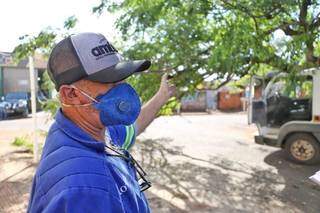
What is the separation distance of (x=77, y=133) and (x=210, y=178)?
6.42 m

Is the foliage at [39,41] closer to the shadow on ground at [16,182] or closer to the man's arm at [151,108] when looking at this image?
the shadow on ground at [16,182]

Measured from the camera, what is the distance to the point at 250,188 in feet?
23.3

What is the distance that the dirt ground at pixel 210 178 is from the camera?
6141 mm

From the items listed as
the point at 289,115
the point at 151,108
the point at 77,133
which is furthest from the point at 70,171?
the point at 289,115

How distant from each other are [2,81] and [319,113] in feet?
93.9

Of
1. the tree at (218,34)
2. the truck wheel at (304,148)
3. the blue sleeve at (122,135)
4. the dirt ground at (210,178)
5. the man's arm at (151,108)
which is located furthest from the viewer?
the truck wheel at (304,148)

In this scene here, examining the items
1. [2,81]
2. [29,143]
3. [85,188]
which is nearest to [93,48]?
[85,188]

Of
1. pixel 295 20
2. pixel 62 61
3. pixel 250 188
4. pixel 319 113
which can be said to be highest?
pixel 295 20

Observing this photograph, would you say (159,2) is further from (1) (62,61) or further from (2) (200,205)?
(1) (62,61)

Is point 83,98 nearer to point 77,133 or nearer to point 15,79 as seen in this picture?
point 77,133

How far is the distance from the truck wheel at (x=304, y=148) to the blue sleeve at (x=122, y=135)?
25.0 feet

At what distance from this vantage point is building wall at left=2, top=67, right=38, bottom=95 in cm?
3241

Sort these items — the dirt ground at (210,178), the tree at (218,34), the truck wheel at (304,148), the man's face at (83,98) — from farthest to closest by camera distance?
the truck wheel at (304,148) < the dirt ground at (210,178) < the tree at (218,34) < the man's face at (83,98)

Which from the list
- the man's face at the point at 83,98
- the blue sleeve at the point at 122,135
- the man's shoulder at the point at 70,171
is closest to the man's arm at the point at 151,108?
the blue sleeve at the point at 122,135
